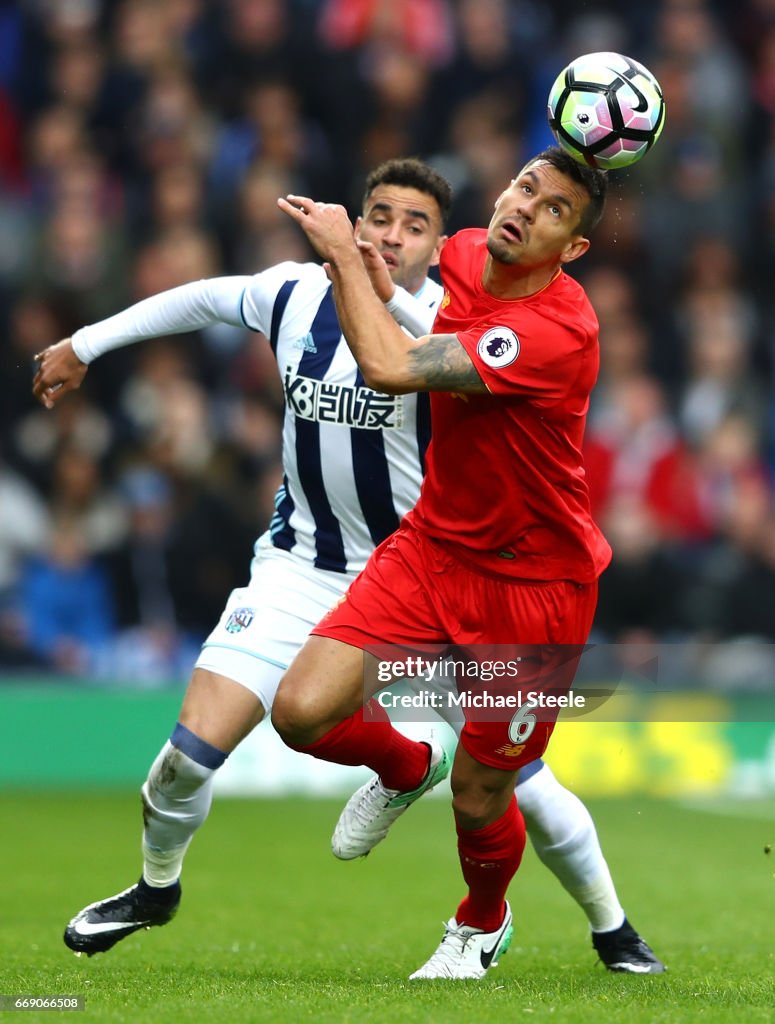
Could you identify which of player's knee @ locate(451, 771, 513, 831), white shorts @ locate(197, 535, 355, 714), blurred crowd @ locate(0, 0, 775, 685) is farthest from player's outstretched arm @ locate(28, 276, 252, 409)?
blurred crowd @ locate(0, 0, 775, 685)

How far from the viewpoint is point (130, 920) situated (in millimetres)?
6211

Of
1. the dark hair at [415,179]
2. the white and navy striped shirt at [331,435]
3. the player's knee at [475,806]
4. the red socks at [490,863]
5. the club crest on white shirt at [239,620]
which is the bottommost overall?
the red socks at [490,863]

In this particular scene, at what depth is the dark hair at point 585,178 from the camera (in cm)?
561

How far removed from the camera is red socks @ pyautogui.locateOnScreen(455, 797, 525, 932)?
19.4 feet

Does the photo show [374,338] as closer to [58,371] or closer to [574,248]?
[574,248]

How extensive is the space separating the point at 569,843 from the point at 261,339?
720cm

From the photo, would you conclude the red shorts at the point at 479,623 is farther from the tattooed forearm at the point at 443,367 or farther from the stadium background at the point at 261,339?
the stadium background at the point at 261,339

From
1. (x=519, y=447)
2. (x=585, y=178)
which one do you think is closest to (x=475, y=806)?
(x=519, y=447)

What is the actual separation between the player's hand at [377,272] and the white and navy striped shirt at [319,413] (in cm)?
68

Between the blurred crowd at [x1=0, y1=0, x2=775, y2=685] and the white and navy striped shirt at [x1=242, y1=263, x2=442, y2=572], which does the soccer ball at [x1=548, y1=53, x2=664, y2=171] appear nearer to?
the white and navy striped shirt at [x1=242, y1=263, x2=442, y2=572]

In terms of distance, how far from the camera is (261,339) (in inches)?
506

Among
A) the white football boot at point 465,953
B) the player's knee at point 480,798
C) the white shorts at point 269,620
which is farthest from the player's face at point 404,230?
the white football boot at point 465,953

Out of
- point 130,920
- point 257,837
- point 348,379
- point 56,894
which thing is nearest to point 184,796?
point 130,920

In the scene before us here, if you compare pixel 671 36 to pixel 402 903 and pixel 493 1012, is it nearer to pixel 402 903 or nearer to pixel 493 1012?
pixel 402 903
